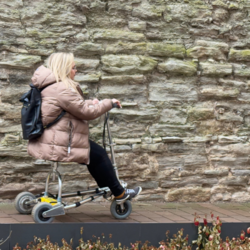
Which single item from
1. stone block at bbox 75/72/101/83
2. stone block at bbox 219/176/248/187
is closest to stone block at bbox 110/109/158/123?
stone block at bbox 75/72/101/83

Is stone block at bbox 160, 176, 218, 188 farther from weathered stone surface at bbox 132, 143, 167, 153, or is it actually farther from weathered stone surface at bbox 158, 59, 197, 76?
weathered stone surface at bbox 158, 59, 197, 76

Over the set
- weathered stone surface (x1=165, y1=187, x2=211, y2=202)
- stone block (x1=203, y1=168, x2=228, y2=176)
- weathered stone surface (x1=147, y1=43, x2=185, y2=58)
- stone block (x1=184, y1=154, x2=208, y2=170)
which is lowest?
weathered stone surface (x1=165, y1=187, x2=211, y2=202)

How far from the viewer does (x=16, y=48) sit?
4.59m

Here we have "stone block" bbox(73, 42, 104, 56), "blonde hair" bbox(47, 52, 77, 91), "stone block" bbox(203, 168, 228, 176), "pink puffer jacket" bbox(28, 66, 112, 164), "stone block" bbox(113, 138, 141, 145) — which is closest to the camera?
"pink puffer jacket" bbox(28, 66, 112, 164)

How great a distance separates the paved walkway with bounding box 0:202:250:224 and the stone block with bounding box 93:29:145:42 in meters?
1.78

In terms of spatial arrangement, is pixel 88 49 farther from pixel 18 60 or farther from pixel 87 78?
pixel 18 60

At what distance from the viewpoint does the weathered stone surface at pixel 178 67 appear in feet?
16.5

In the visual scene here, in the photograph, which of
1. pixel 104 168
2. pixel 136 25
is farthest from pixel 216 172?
pixel 136 25

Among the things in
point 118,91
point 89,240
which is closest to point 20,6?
point 118,91

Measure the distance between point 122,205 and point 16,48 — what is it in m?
1.92

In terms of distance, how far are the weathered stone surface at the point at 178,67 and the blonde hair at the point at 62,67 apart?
1484 millimetres

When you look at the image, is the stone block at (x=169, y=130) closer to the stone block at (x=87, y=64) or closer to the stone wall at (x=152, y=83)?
the stone wall at (x=152, y=83)

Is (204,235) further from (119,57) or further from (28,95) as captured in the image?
(119,57)

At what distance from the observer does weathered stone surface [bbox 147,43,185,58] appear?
16.4ft
